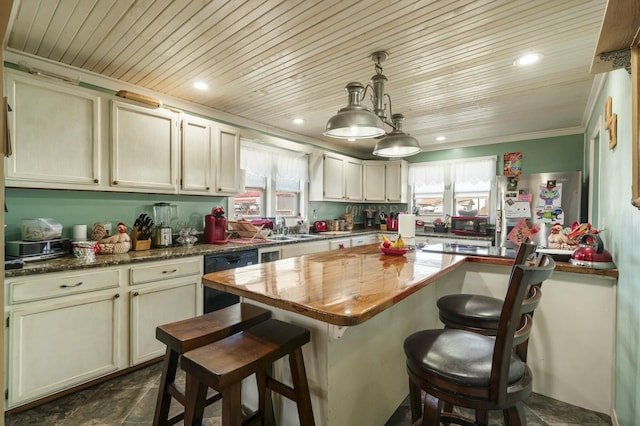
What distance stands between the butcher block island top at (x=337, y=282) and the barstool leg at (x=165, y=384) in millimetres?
372

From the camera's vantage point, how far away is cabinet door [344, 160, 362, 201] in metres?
4.95

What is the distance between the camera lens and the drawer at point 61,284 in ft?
5.76

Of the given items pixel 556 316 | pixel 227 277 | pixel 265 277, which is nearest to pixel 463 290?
pixel 556 316

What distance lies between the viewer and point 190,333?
1.26 m

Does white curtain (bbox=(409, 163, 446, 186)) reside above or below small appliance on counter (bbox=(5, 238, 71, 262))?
above

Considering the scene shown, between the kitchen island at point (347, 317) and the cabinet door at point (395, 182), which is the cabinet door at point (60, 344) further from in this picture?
the cabinet door at point (395, 182)

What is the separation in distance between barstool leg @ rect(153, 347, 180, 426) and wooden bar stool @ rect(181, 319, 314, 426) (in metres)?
0.21

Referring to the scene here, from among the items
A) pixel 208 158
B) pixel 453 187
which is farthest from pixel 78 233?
pixel 453 187

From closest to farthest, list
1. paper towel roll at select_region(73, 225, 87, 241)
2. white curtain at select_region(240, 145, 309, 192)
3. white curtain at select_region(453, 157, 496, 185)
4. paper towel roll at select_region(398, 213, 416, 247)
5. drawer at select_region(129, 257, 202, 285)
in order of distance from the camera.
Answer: drawer at select_region(129, 257, 202, 285) < paper towel roll at select_region(73, 225, 87, 241) < paper towel roll at select_region(398, 213, 416, 247) < white curtain at select_region(240, 145, 309, 192) < white curtain at select_region(453, 157, 496, 185)

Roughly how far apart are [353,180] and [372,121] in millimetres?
3313

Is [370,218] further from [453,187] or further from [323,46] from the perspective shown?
[323,46]

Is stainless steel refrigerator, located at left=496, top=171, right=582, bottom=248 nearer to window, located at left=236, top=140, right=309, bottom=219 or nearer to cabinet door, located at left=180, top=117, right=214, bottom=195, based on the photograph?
window, located at left=236, top=140, right=309, bottom=219

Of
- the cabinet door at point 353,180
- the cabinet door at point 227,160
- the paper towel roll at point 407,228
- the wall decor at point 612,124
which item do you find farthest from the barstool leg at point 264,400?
the cabinet door at point 353,180

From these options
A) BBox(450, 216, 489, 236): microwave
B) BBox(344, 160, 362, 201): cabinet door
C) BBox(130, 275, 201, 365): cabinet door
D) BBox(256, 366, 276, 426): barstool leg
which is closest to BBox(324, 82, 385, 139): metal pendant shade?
BBox(256, 366, 276, 426): barstool leg
